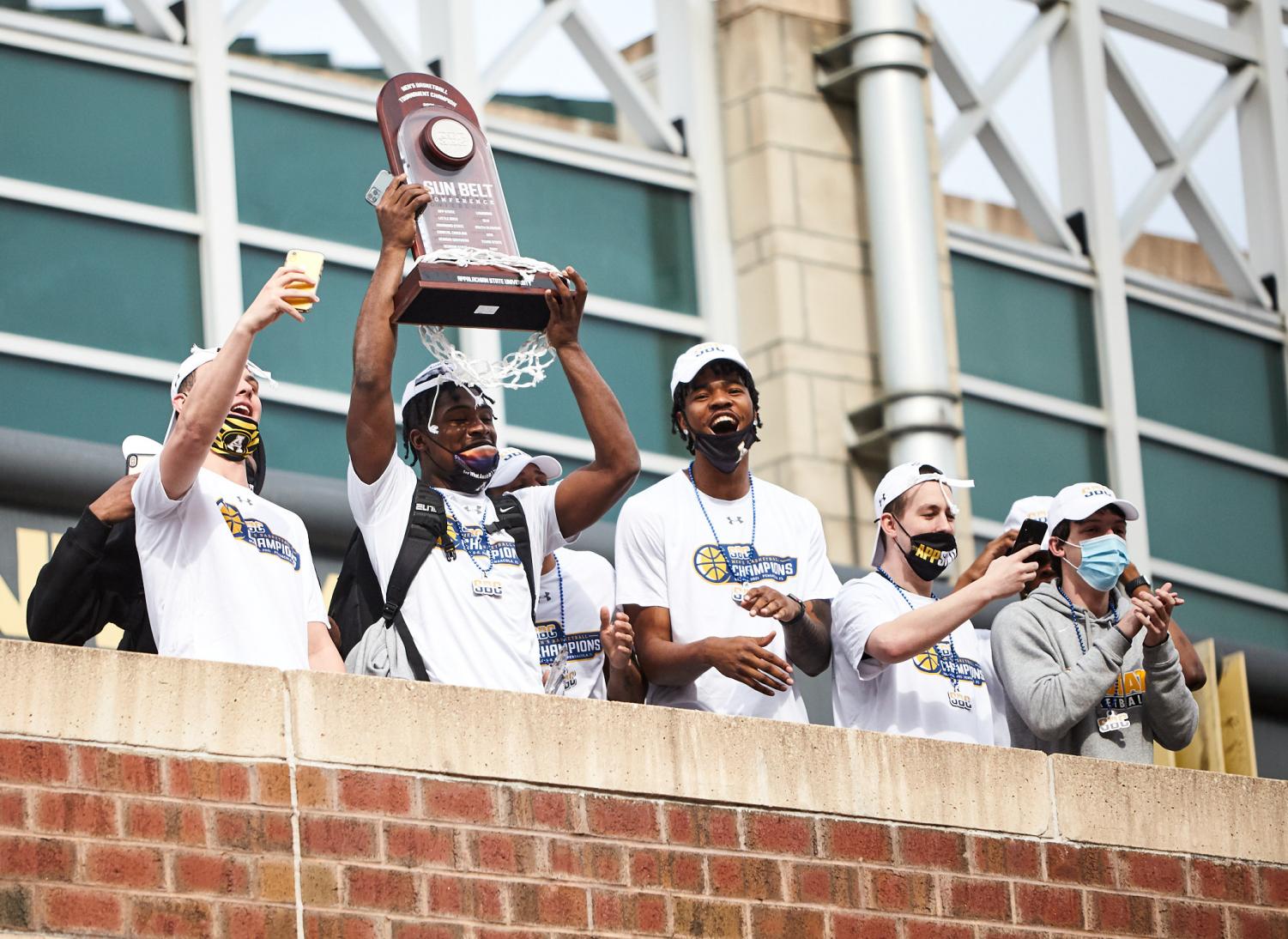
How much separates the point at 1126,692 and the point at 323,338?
19.1ft

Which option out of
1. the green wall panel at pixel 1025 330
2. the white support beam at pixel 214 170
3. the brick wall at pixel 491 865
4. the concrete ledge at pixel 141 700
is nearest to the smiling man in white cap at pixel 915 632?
the brick wall at pixel 491 865

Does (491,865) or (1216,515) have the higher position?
(1216,515)

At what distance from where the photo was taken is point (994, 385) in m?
15.7

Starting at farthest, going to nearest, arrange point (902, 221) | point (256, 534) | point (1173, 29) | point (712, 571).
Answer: point (1173, 29) < point (902, 221) < point (712, 571) < point (256, 534)

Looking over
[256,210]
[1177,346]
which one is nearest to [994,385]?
[1177,346]

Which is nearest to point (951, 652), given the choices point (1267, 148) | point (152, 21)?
point (152, 21)

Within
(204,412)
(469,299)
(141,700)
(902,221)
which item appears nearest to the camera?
(141,700)

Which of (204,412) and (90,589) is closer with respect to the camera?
(204,412)

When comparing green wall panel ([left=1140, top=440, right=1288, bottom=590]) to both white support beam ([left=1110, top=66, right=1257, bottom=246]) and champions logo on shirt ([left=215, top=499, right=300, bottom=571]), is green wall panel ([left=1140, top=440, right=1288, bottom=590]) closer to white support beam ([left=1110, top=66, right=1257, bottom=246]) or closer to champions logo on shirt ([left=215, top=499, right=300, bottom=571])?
white support beam ([left=1110, top=66, right=1257, bottom=246])

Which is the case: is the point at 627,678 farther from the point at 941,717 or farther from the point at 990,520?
the point at 990,520

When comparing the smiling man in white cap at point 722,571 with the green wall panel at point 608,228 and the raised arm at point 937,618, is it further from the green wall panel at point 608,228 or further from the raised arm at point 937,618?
the green wall panel at point 608,228

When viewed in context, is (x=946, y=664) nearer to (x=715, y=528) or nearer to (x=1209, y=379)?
(x=715, y=528)

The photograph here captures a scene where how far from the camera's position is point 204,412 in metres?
7.11

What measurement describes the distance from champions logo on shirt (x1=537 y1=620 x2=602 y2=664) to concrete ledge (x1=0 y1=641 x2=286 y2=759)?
1762 millimetres
